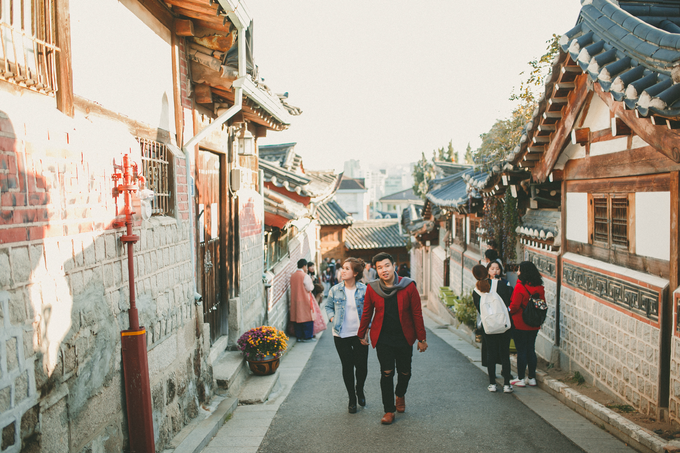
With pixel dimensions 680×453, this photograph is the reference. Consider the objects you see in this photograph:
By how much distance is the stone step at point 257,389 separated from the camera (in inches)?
260

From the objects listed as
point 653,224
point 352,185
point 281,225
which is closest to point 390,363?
point 653,224

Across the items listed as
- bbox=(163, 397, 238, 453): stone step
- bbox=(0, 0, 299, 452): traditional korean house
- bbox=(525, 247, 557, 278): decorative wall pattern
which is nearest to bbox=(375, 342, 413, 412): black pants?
bbox=(163, 397, 238, 453): stone step

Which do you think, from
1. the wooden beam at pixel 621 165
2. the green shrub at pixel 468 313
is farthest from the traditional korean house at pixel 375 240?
the wooden beam at pixel 621 165

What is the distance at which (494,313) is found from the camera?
6.79 meters

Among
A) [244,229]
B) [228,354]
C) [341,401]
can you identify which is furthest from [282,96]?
[341,401]

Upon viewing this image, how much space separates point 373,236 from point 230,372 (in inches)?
1287

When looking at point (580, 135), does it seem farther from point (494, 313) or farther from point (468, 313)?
point (468, 313)

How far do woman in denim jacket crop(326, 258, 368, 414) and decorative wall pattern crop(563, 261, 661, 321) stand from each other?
9.65 feet

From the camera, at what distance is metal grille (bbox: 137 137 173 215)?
16.2ft

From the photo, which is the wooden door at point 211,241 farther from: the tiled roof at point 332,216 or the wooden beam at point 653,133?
the tiled roof at point 332,216

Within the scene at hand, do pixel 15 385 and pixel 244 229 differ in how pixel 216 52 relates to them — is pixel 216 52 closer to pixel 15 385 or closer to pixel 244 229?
pixel 244 229

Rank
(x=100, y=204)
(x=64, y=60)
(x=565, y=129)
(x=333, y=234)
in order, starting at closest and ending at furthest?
(x=64, y=60)
(x=100, y=204)
(x=565, y=129)
(x=333, y=234)

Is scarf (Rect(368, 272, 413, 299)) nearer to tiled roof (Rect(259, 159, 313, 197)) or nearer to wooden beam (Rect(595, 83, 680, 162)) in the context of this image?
wooden beam (Rect(595, 83, 680, 162))

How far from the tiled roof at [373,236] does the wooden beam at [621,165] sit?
97.3 feet
